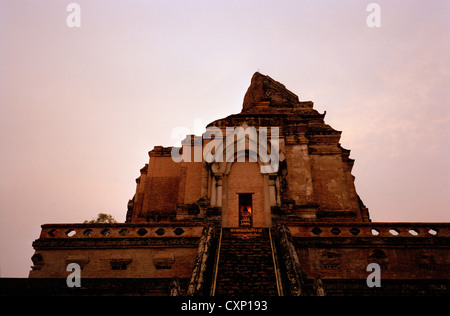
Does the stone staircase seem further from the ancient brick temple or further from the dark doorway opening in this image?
the dark doorway opening

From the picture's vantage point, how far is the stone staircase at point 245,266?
895 centimetres

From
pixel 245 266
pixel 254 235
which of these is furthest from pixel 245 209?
pixel 245 266

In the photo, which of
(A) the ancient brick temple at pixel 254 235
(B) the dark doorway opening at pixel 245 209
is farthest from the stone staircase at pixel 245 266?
(B) the dark doorway opening at pixel 245 209

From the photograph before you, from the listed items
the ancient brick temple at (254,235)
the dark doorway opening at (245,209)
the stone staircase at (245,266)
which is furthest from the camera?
the dark doorway opening at (245,209)

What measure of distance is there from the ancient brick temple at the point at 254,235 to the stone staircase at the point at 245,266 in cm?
4

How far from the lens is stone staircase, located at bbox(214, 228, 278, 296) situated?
8.95 metres

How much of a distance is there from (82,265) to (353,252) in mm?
10659

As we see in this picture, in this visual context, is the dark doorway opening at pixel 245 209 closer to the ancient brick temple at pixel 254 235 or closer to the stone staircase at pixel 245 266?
the ancient brick temple at pixel 254 235

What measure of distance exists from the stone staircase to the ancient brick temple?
38 millimetres

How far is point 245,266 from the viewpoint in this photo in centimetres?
1030

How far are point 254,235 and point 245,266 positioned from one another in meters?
2.73

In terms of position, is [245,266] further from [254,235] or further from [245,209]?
[245,209]
